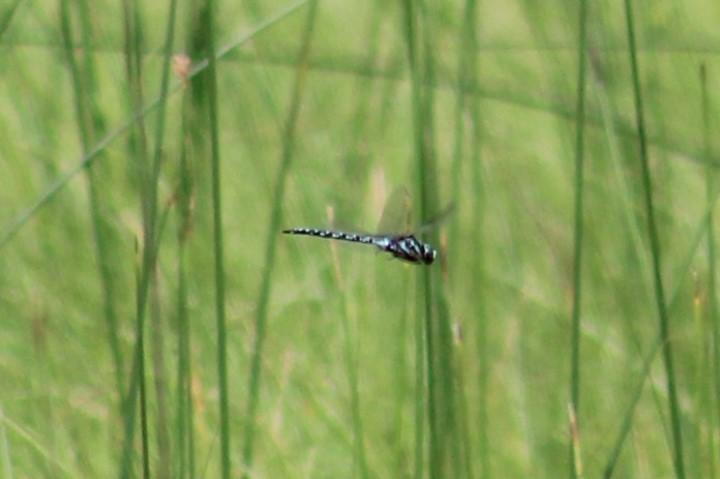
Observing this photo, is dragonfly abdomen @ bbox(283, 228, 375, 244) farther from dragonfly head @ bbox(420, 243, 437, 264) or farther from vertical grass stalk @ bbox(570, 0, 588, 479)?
vertical grass stalk @ bbox(570, 0, 588, 479)

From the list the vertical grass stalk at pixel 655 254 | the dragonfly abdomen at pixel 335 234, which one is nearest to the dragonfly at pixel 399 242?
the dragonfly abdomen at pixel 335 234

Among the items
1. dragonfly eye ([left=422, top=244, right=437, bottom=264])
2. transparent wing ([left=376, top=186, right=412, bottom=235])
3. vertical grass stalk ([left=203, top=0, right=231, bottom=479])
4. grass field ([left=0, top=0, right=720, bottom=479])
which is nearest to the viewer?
vertical grass stalk ([left=203, top=0, right=231, bottom=479])

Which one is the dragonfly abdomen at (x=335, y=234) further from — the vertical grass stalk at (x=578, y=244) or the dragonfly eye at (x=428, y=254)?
the vertical grass stalk at (x=578, y=244)

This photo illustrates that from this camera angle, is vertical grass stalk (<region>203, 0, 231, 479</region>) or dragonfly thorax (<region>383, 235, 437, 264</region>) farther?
dragonfly thorax (<region>383, 235, 437, 264</region>)

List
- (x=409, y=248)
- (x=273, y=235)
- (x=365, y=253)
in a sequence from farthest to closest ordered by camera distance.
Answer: (x=365, y=253), (x=409, y=248), (x=273, y=235)

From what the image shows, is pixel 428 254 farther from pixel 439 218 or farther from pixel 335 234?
pixel 335 234

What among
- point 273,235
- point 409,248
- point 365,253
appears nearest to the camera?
point 273,235

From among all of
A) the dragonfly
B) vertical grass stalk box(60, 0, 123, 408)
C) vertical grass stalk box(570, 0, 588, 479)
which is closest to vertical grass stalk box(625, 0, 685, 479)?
vertical grass stalk box(570, 0, 588, 479)

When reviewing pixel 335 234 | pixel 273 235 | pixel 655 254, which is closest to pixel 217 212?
pixel 273 235

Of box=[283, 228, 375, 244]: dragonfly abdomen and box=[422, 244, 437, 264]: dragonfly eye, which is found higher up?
box=[283, 228, 375, 244]: dragonfly abdomen
